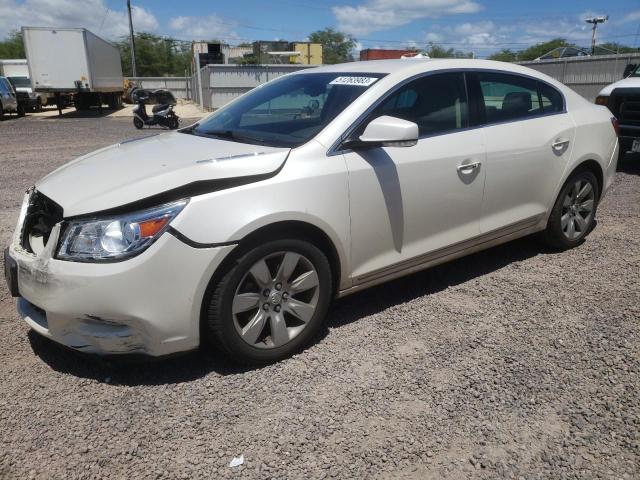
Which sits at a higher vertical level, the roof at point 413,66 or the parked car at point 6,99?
the roof at point 413,66

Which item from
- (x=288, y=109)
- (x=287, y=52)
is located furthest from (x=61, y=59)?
(x=288, y=109)

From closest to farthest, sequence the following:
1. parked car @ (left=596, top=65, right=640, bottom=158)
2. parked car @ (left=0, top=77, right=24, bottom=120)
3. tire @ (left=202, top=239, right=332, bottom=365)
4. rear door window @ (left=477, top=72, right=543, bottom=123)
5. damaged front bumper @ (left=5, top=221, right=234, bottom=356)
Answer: damaged front bumper @ (left=5, top=221, right=234, bottom=356) → tire @ (left=202, top=239, right=332, bottom=365) → rear door window @ (left=477, top=72, right=543, bottom=123) → parked car @ (left=596, top=65, right=640, bottom=158) → parked car @ (left=0, top=77, right=24, bottom=120)

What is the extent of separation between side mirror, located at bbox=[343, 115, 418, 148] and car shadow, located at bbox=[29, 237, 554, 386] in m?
1.22

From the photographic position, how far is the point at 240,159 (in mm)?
2889

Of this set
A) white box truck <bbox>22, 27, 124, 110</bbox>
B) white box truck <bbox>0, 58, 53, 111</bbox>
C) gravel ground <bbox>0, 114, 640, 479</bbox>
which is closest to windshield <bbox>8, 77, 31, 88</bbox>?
white box truck <bbox>0, 58, 53, 111</bbox>

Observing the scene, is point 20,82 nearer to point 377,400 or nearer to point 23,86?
point 23,86

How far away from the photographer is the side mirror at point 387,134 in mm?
3021

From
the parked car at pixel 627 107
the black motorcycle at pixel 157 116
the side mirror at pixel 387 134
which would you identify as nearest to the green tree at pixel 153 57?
the black motorcycle at pixel 157 116

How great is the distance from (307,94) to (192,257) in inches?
66.8

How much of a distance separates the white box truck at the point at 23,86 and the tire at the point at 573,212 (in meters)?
25.9

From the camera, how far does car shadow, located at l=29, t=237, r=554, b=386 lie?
116 inches

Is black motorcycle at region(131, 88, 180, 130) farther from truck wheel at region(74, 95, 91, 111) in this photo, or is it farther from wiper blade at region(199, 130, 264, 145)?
wiper blade at region(199, 130, 264, 145)

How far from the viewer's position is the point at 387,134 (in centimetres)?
305

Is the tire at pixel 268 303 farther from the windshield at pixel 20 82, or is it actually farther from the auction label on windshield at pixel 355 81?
the windshield at pixel 20 82
